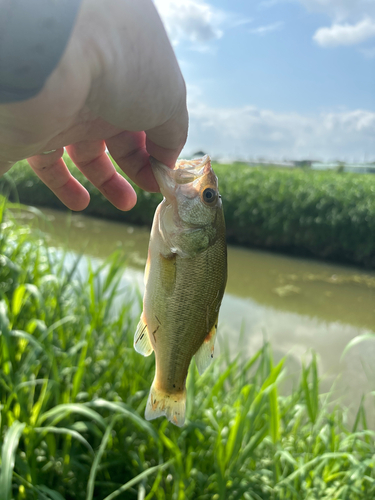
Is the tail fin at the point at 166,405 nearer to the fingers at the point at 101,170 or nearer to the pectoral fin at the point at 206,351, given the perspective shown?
the pectoral fin at the point at 206,351

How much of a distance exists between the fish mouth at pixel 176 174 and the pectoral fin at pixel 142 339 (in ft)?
0.94

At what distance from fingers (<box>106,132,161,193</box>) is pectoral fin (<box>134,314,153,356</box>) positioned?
379 mm

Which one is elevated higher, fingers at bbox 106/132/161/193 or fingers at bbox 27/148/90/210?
fingers at bbox 106/132/161/193

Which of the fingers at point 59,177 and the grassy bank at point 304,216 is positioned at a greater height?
the grassy bank at point 304,216

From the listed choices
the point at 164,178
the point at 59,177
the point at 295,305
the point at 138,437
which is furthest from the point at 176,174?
the point at 295,305

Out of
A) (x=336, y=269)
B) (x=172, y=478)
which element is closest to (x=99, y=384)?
(x=172, y=478)

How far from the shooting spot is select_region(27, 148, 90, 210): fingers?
1.22 metres

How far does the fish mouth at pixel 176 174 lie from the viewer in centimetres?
92

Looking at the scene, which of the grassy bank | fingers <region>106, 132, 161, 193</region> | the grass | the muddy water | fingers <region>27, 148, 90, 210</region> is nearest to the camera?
fingers <region>106, 132, 161, 193</region>

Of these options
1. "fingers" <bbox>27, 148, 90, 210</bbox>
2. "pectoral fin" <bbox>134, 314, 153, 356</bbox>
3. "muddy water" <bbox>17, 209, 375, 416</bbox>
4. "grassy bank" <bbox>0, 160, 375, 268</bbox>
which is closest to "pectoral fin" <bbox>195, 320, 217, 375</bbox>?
"pectoral fin" <bbox>134, 314, 153, 356</bbox>

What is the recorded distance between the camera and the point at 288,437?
7.02ft

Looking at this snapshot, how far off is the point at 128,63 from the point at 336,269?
7.29m

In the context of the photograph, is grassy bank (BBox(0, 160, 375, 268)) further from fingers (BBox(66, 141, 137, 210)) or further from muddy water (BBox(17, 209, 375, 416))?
fingers (BBox(66, 141, 137, 210))

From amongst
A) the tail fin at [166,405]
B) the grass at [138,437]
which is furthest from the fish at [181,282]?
the grass at [138,437]
